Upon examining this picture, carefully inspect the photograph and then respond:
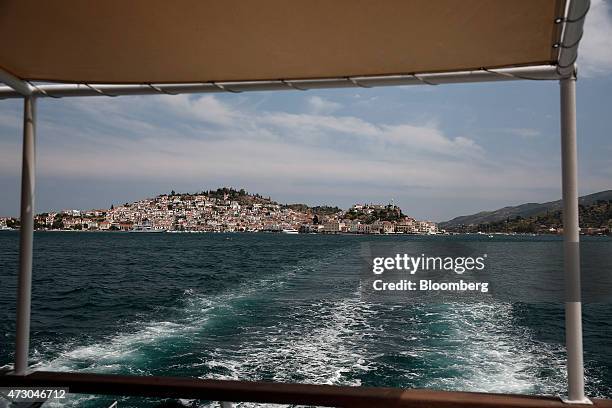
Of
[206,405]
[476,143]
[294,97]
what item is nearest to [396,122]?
[476,143]

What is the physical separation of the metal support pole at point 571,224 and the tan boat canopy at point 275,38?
0.10m

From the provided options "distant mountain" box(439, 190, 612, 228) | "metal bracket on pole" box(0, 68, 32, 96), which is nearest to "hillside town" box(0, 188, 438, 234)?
"distant mountain" box(439, 190, 612, 228)

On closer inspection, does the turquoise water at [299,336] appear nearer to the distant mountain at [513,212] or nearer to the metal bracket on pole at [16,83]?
the metal bracket on pole at [16,83]

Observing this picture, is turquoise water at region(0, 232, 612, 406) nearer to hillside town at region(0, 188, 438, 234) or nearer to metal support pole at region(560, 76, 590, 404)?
metal support pole at region(560, 76, 590, 404)

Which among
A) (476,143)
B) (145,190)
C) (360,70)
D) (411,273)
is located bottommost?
(411,273)

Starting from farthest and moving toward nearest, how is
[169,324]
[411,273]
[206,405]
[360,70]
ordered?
1. [411,273]
2. [169,324]
3. [206,405]
4. [360,70]

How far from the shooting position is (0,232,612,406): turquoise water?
6754mm

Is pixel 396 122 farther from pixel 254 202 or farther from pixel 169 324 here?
pixel 169 324

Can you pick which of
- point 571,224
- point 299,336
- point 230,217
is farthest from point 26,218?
point 230,217

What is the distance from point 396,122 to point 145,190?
2603 cm

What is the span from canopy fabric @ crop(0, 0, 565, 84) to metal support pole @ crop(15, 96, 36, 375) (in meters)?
0.17

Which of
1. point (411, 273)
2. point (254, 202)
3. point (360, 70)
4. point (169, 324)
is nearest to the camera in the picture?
point (360, 70)

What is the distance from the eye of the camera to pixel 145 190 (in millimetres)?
48312

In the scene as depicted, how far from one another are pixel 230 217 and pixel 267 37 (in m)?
57.0
